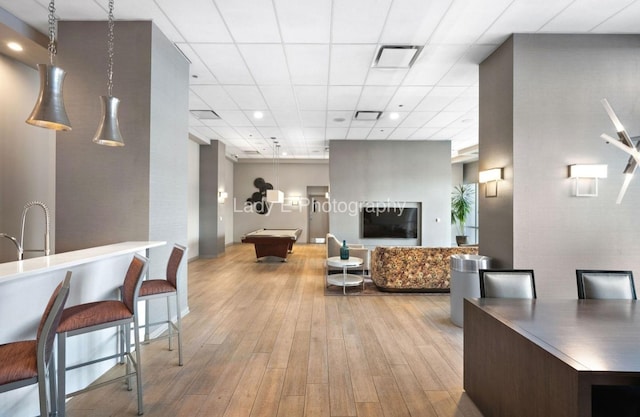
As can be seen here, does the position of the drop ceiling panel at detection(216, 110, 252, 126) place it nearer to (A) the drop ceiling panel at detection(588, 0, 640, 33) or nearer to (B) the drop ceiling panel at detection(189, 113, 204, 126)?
(B) the drop ceiling panel at detection(189, 113, 204, 126)

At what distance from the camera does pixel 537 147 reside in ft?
11.1

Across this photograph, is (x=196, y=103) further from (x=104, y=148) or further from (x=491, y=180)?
(x=491, y=180)

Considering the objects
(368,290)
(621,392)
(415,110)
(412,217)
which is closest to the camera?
(621,392)

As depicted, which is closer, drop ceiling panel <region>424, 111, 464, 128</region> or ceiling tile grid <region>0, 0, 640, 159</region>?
ceiling tile grid <region>0, 0, 640, 159</region>

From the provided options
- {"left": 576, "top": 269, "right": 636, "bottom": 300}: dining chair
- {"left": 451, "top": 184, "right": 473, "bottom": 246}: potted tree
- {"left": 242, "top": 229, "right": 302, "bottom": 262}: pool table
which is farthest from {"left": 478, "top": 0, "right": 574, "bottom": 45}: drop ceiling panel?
{"left": 451, "top": 184, "right": 473, "bottom": 246}: potted tree

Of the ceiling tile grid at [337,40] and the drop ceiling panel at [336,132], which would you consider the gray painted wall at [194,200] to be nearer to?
the ceiling tile grid at [337,40]

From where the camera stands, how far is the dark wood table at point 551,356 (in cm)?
131

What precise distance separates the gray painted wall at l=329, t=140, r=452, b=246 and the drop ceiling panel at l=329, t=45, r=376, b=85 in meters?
3.97

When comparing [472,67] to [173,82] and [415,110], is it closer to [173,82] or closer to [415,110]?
[415,110]

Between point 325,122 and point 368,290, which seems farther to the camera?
point 325,122

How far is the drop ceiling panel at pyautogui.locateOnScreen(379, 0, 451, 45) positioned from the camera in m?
2.93

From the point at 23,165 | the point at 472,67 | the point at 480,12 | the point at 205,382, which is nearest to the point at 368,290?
the point at 205,382

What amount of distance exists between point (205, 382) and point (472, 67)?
4.83 metres

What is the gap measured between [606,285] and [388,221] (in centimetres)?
630
